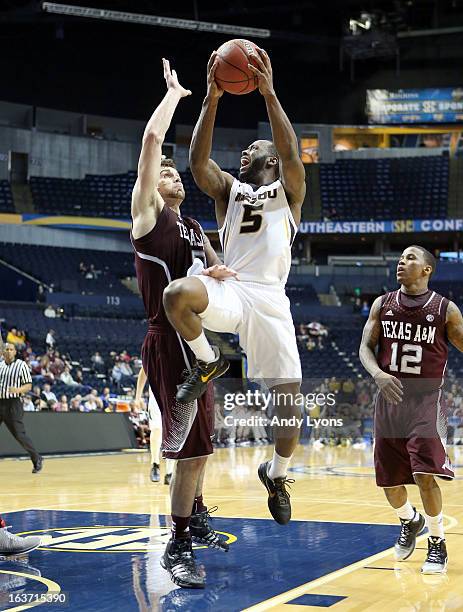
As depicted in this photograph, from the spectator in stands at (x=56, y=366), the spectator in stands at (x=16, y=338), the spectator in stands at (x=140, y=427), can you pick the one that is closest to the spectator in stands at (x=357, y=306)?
the spectator in stands at (x=16, y=338)

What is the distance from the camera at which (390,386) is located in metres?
5.62

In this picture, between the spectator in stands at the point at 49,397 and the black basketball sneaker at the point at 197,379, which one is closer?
the black basketball sneaker at the point at 197,379

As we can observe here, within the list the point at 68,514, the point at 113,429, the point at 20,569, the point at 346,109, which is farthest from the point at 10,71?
the point at 20,569

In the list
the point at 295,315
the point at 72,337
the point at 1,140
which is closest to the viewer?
the point at 72,337

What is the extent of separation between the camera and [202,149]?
16.9 ft

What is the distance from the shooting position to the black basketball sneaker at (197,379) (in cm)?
489

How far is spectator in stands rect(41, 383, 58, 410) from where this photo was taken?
18156 millimetres

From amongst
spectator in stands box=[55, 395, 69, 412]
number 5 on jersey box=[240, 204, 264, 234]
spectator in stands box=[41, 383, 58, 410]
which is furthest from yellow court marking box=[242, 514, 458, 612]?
spectator in stands box=[41, 383, 58, 410]

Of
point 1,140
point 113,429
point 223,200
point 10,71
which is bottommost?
point 113,429

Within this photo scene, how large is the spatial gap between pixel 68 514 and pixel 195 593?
3.55 meters

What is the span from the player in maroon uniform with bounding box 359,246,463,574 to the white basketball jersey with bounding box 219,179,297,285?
3.40 feet

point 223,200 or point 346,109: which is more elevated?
point 346,109

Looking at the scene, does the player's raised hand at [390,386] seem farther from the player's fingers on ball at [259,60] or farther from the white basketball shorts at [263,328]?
the player's fingers on ball at [259,60]

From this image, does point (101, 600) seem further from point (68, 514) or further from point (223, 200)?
point (68, 514)
